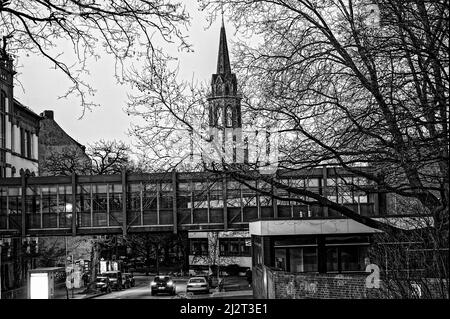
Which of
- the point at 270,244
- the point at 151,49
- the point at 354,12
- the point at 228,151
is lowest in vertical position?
the point at 270,244

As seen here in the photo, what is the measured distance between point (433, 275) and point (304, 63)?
14.7 feet

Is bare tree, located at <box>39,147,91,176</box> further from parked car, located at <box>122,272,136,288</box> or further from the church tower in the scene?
the church tower

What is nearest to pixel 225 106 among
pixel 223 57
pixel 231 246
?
pixel 223 57

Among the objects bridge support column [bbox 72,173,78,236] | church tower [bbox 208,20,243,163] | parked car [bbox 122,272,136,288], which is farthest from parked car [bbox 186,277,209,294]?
church tower [bbox 208,20,243,163]

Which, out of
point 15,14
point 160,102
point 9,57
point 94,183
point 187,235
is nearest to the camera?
point 15,14

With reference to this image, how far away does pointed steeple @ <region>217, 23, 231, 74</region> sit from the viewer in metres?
11.0

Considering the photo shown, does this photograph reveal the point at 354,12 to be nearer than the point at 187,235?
Yes

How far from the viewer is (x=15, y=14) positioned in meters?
7.29

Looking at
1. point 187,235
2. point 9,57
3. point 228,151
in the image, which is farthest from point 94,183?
point 9,57

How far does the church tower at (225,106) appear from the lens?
11.1m

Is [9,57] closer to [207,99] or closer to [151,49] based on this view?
[151,49]

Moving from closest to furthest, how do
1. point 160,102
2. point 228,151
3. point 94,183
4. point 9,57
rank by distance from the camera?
point 9,57 → point 160,102 → point 228,151 → point 94,183

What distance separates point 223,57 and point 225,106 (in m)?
0.87

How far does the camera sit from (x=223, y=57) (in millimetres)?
11281
